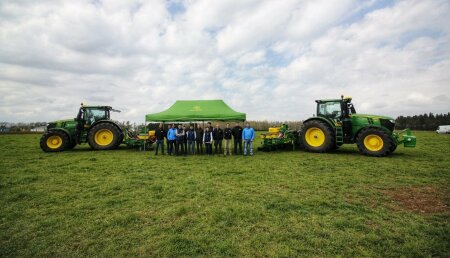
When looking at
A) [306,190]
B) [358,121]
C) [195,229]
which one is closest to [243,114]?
[358,121]

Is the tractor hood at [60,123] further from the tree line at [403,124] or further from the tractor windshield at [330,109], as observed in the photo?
the tree line at [403,124]

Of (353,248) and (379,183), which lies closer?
(353,248)

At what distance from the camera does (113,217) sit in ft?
14.6

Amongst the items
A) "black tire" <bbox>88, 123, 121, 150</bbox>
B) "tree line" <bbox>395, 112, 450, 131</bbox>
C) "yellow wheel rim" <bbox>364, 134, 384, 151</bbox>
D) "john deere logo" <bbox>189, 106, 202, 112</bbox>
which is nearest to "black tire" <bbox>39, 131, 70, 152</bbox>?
"black tire" <bbox>88, 123, 121, 150</bbox>

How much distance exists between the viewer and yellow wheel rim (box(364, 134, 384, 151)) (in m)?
10.7

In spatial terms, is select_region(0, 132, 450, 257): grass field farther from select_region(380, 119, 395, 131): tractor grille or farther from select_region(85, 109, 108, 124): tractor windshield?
select_region(85, 109, 108, 124): tractor windshield

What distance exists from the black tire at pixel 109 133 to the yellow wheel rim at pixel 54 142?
1.45 meters

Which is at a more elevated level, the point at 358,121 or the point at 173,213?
the point at 358,121

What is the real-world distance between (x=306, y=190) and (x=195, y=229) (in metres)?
3.00

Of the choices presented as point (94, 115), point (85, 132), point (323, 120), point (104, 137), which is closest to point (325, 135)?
point (323, 120)

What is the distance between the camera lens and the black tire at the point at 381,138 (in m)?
10.4

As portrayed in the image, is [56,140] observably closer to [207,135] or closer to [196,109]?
[196,109]

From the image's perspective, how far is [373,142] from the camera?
10812 millimetres

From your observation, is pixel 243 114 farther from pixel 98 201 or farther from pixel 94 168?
pixel 98 201
